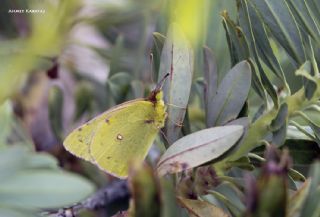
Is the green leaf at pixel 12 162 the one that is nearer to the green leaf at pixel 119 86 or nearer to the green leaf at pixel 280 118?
the green leaf at pixel 280 118

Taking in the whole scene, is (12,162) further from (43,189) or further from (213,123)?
(213,123)

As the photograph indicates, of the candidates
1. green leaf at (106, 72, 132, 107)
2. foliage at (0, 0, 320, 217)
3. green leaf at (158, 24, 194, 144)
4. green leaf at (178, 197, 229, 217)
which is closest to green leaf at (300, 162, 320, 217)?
foliage at (0, 0, 320, 217)

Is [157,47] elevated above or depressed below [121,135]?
above

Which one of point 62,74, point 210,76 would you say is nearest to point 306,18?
point 210,76

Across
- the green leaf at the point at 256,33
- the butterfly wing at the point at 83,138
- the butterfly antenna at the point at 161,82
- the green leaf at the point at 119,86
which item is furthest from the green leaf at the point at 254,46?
the green leaf at the point at 119,86

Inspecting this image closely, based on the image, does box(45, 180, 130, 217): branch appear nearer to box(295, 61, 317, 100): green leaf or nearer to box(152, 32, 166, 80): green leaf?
box(152, 32, 166, 80): green leaf

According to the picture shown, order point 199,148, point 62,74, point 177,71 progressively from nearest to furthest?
point 199,148
point 177,71
point 62,74

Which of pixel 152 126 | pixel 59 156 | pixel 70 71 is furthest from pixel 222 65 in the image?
pixel 70 71
